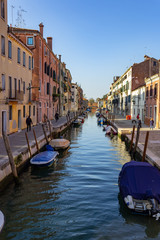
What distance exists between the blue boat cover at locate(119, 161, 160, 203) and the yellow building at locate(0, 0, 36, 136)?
45.7 feet

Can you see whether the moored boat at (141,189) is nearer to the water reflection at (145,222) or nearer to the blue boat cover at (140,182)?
the blue boat cover at (140,182)

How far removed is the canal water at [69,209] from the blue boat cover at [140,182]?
2.85 ft

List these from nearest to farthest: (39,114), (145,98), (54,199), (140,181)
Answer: (140,181)
(54,199)
(39,114)
(145,98)

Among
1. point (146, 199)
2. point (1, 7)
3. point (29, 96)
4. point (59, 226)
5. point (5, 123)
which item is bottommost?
point (59, 226)

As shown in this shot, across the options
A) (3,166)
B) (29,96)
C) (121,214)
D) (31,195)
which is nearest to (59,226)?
(121,214)

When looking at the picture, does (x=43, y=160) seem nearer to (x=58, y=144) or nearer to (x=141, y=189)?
(x=58, y=144)

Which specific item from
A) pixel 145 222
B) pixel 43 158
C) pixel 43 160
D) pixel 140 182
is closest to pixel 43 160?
pixel 43 160

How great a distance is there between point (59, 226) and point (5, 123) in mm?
15819

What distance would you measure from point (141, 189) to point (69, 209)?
123 inches

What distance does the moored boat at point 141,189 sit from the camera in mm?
9469

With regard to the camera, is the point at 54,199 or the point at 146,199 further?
the point at 54,199

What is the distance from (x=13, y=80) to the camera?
83.9 ft

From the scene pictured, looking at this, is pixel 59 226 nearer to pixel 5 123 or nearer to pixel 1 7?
pixel 5 123

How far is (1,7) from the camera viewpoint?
21.7 meters
